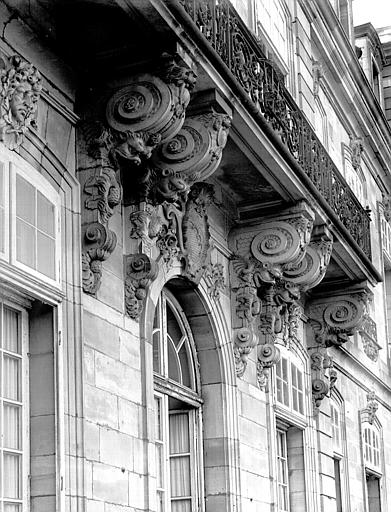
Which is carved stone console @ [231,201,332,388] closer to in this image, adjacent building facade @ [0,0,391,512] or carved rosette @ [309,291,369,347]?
adjacent building facade @ [0,0,391,512]

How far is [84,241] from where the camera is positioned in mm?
7660

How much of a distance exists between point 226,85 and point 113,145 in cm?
122

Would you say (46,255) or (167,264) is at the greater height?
(167,264)

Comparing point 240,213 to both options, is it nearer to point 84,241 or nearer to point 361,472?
point 84,241

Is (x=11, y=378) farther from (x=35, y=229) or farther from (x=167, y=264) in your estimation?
(x=167, y=264)

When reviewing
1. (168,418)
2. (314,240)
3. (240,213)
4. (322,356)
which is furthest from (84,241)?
(322,356)

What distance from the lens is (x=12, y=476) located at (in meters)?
6.72

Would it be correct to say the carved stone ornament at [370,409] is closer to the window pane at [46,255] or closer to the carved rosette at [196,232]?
the carved rosette at [196,232]

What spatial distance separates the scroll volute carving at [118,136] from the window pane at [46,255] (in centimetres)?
41

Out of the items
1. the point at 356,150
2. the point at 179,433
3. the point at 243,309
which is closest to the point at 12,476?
the point at 179,433

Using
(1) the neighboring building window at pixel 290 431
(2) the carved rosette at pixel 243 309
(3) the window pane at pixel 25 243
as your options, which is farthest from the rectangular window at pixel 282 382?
(3) the window pane at pixel 25 243

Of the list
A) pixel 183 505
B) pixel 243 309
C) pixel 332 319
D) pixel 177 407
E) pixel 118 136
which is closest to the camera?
pixel 118 136

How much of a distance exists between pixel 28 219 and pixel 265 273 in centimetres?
431

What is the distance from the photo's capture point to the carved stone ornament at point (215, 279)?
1023 centimetres
